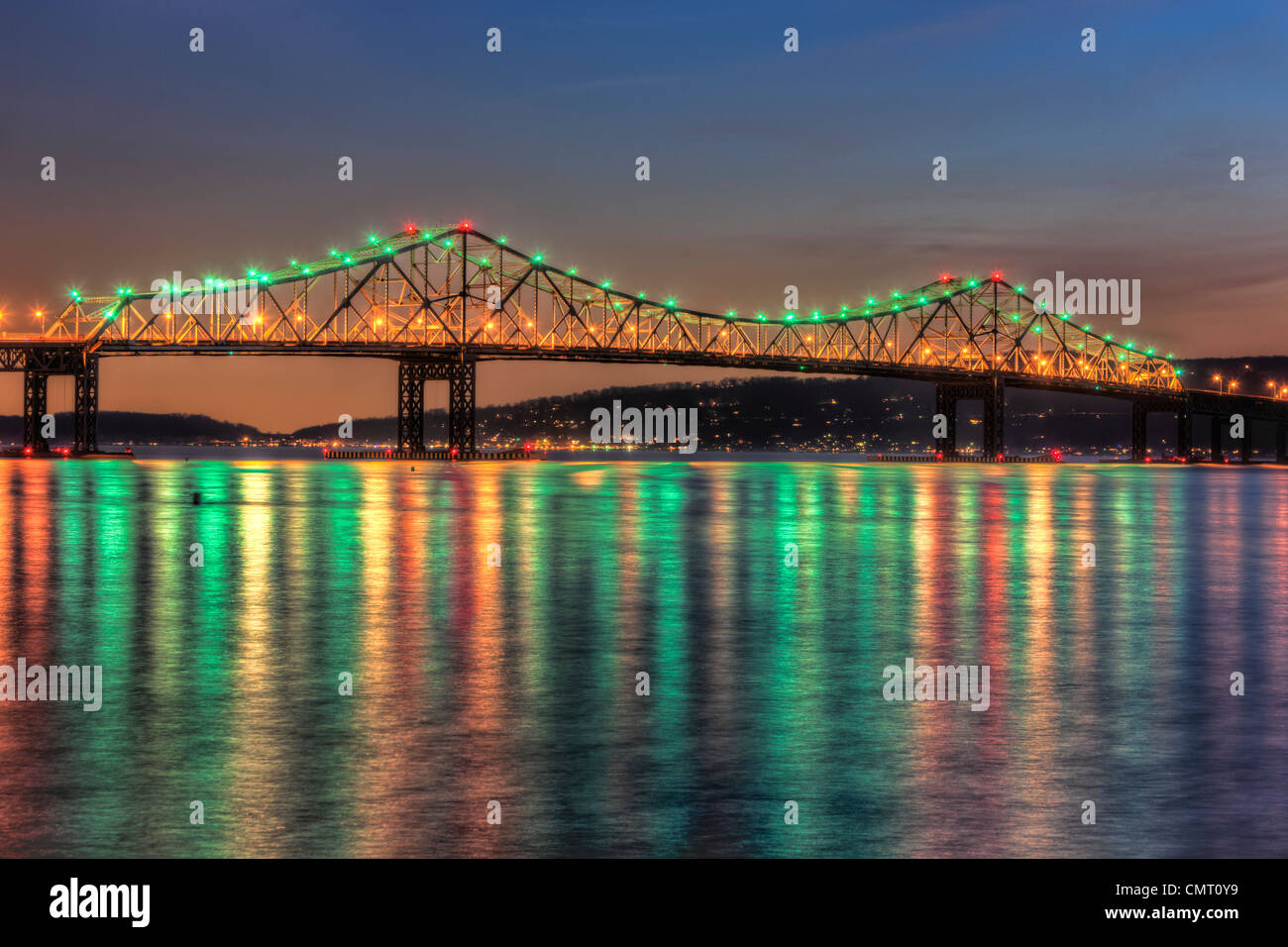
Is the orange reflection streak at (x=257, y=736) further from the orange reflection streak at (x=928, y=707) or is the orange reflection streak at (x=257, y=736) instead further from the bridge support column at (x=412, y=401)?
the bridge support column at (x=412, y=401)

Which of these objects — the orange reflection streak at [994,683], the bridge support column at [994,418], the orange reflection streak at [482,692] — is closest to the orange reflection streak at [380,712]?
the orange reflection streak at [482,692]

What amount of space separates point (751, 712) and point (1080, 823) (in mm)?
3373

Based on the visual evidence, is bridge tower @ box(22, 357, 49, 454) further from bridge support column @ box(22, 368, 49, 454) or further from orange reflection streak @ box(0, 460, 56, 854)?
orange reflection streak @ box(0, 460, 56, 854)

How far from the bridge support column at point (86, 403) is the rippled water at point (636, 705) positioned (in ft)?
377

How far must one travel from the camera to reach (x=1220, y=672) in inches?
482

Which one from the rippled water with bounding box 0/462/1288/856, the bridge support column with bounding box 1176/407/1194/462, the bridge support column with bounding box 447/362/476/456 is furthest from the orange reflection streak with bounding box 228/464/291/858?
the bridge support column with bounding box 1176/407/1194/462

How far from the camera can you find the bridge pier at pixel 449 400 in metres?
135

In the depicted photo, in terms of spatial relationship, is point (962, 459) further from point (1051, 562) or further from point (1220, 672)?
point (1220, 672)

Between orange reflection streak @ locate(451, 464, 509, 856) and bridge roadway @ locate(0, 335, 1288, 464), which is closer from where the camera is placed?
orange reflection streak @ locate(451, 464, 509, 856)

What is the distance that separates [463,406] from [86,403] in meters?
35.7

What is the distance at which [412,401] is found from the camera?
139 meters

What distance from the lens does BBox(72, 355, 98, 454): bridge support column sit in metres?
133

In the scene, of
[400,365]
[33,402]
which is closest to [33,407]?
[33,402]
